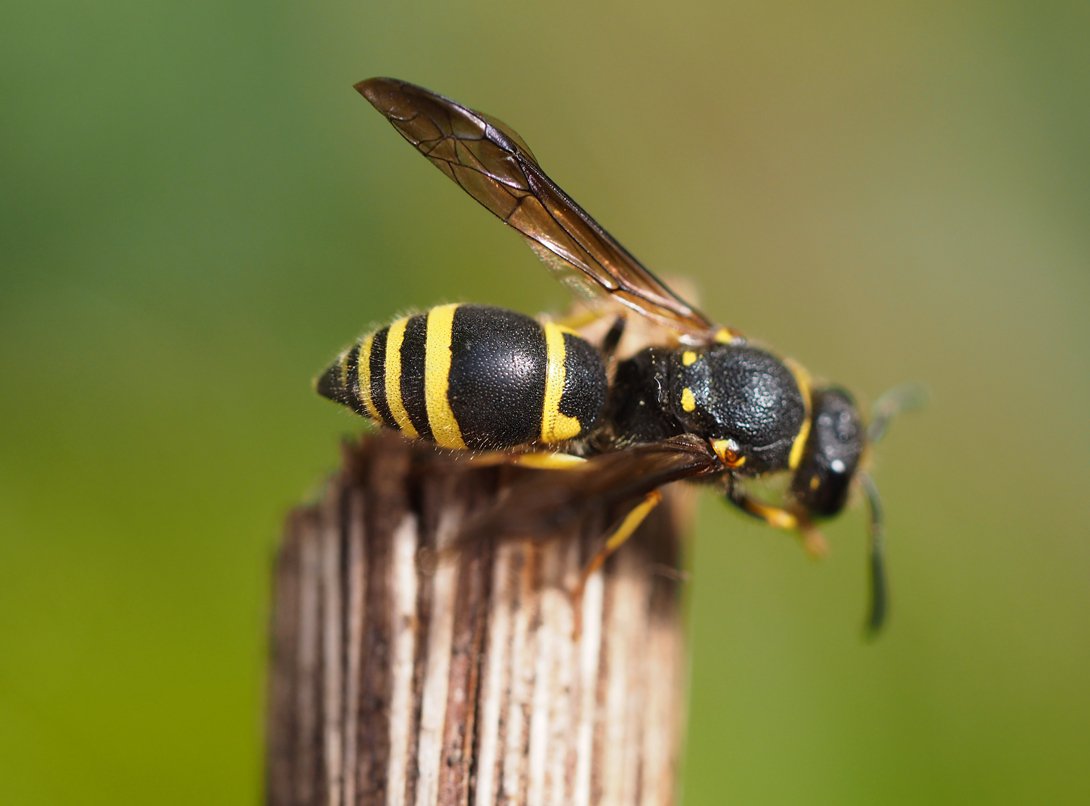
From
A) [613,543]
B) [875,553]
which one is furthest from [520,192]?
[875,553]

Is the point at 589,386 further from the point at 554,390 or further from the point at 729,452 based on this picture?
the point at 729,452

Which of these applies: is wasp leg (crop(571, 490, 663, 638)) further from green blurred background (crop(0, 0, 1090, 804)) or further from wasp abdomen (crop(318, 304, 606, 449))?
green blurred background (crop(0, 0, 1090, 804))

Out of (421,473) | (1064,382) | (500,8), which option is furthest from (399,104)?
(1064,382)

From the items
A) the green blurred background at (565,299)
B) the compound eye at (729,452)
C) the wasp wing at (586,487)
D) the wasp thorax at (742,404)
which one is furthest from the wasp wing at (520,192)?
the green blurred background at (565,299)

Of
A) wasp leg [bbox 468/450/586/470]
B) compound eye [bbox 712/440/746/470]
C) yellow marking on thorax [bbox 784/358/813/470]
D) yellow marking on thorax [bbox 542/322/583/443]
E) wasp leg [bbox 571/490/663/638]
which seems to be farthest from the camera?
yellow marking on thorax [bbox 784/358/813/470]

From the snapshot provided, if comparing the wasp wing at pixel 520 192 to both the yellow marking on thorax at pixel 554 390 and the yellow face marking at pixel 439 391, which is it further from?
the yellow face marking at pixel 439 391

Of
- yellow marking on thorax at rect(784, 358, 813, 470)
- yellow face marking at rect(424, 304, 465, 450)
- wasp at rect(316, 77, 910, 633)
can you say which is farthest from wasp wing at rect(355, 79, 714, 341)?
yellow face marking at rect(424, 304, 465, 450)

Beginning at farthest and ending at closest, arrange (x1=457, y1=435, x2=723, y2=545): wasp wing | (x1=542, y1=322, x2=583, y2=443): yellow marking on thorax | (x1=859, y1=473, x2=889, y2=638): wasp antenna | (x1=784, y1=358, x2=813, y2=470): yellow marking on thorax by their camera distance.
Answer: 1. (x1=859, y1=473, x2=889, y2=638): wasp antenna
2. (x1=784, y1=358, x2=813, y2=470): yellow marking on thorax
3. (x1=542, y1=322, x2=583, y2=443): yellow marking on thorax
4. (x1=457, y1=435, x2=723, y2=545): wasp wing
